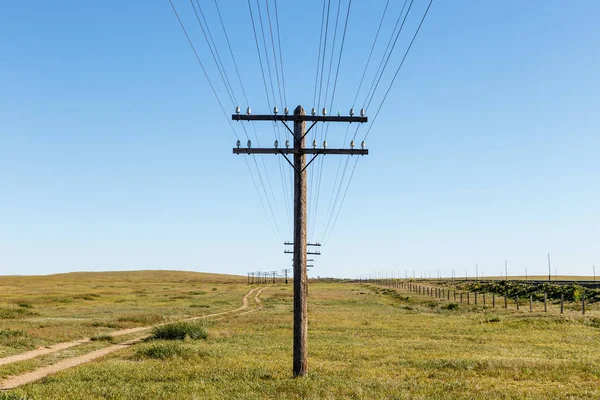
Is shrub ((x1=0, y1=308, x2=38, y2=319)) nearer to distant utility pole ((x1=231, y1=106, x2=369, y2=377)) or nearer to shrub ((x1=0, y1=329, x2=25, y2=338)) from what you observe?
shrub ((x1=0, y1=329, x2=25, y2=338))

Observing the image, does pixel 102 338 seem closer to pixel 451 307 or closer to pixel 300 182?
pixel 300 182

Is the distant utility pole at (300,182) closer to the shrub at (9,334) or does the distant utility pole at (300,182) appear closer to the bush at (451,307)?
the shrub at (9,334)

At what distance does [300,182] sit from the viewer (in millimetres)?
20094

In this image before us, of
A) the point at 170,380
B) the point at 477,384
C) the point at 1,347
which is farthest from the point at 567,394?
the point at 1,347

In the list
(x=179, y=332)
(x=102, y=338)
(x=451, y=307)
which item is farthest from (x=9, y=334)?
(x=451, y=307)

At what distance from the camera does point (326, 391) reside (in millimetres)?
16781

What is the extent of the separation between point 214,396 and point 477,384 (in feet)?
26.9

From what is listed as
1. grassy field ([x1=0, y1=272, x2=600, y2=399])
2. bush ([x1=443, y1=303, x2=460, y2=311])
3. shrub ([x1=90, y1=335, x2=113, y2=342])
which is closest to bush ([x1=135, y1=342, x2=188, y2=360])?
grassy field ([x1=0, y1=272, x2=600, y2=399])

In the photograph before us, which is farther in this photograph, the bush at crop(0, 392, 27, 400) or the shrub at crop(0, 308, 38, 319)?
the shrub at crop(0, 308, 38, 319)

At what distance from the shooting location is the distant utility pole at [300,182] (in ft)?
64.1

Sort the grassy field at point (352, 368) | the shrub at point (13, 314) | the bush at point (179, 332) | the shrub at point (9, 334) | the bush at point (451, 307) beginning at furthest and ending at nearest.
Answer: the bush at point (451, 307) < the shrub at point (13, 314) < the bush at point (179, 332) < the shrub at point (9, 334) < the grassy field at point (352, 368)

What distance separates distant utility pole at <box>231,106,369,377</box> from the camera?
19.5 metres

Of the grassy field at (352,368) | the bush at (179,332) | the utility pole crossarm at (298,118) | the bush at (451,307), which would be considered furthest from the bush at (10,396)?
the bush at (451,307)

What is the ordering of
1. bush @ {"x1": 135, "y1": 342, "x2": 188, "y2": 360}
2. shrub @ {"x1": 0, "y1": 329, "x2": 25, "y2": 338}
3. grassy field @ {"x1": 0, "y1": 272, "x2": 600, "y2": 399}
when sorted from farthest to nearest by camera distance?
shrub @ {"x1": 0, "y1": 329, "x2": 25, "y2": 338}
bush @ {"x1": 135, "y1": 342, "x2": 188, "y2": 360}
grassy field @ {"x1": 0, "y1": 272, "x2": 600, "y2": 399}
